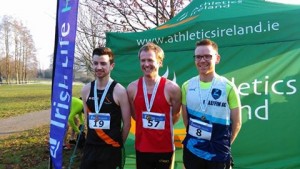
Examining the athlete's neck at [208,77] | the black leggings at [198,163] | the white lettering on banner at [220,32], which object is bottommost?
the black leggings at [198,163]

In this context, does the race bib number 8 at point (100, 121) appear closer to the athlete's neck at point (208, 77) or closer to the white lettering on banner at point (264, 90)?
the athlete's neck at point (208, 77)

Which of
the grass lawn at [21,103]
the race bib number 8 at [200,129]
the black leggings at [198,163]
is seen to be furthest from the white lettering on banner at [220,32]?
the grass lawn at [21,103]

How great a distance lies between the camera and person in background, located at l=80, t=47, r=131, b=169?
3.64 metres

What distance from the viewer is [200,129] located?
10.6 feet

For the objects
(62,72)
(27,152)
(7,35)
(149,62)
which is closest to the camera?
(149,62)

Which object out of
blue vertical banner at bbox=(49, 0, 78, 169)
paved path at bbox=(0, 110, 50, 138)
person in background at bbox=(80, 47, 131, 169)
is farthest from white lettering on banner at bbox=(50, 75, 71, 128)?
paved path at bbox=(0, 110, 50, 138)

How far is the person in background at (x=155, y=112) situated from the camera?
359 centimetres

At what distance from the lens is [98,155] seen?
3.64 m

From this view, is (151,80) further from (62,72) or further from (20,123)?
A: (20,123)

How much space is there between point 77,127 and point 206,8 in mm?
4706

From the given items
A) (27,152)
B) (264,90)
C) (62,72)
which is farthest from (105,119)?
(27,152)

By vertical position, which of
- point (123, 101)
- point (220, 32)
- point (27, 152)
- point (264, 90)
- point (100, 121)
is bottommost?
point (27, 152)

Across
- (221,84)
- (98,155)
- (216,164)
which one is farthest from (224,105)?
(98,155)

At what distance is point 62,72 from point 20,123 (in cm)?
1137
